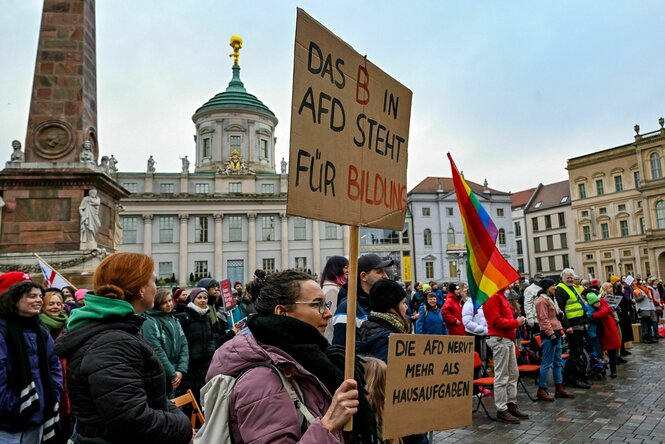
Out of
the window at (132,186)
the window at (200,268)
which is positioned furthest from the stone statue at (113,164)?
the window at (200,268)

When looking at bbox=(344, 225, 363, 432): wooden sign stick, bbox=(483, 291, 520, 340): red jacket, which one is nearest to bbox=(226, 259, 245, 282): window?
bbox=(483, 291, 520, 340): red jacket

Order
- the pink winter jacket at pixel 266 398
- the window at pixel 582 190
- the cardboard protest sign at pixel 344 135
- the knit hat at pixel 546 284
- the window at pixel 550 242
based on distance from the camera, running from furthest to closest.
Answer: the window at pixel 550 242
the window at pixel 582 190
the knit hat at pixel 546 284
the cardboard protest sign at pixel 344 135
the pink winter jacket at pixel 266 398

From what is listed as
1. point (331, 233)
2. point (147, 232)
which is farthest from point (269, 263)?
point (147, 232)

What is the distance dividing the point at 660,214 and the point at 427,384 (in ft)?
192

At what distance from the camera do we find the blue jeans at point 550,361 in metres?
7.91

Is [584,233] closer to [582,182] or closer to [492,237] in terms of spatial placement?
[582,182]

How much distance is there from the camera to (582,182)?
197ft

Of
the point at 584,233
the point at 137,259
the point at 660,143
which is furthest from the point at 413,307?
the point at 584,233

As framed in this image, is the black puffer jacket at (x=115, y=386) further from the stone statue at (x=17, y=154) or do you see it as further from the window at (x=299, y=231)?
the window at (x=299, y=231)

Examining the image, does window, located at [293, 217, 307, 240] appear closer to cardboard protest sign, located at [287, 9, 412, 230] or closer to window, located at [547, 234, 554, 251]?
window, located at [547, 234, 554, 251]

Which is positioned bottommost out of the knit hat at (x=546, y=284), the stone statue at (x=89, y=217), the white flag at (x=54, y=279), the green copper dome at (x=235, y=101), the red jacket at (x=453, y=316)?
the red jacket at (x=453, y=316)

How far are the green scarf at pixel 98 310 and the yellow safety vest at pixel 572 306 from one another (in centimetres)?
796

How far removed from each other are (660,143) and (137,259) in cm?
5987

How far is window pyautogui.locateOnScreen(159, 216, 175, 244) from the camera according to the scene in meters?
51.3
